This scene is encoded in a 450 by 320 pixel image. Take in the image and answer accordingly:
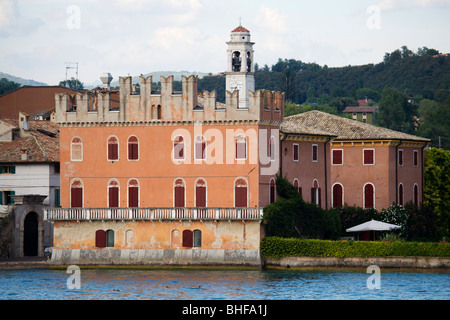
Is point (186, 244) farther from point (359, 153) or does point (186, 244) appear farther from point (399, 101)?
point (399, 101)

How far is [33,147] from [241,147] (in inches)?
565

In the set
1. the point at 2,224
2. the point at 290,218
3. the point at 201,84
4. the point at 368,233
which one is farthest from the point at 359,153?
the point at 201,84

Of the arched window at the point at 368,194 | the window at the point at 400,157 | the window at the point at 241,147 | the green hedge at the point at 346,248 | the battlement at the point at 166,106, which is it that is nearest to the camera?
the green hedge at the point at 346,248

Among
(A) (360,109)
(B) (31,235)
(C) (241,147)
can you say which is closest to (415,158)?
(C) (241,147)

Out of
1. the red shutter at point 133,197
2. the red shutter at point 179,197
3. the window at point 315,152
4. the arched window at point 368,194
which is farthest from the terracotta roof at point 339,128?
the red shutter at point 133,197

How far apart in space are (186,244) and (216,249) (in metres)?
1.73

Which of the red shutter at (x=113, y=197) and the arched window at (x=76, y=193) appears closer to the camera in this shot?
the red shutter at (x=113, y=197)

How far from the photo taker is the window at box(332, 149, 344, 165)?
263ft

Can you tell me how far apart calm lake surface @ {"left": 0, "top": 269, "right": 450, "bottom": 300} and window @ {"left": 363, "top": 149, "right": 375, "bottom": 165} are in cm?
1428

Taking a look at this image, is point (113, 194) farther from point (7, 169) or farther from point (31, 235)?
point (7, 169)

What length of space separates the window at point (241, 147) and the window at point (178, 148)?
305cm

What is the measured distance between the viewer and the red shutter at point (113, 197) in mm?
70375

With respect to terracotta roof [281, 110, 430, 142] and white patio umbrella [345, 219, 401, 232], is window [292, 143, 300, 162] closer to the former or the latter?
terracotta roof [281, 110, 430, 142]

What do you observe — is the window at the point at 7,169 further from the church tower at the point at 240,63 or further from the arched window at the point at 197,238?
the church tower at the point at 240,63
